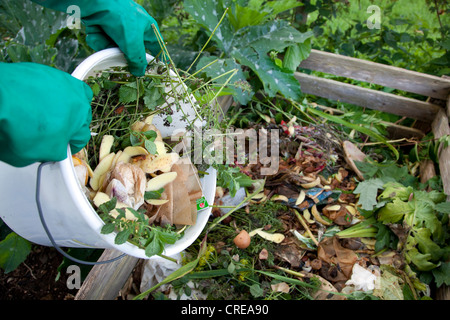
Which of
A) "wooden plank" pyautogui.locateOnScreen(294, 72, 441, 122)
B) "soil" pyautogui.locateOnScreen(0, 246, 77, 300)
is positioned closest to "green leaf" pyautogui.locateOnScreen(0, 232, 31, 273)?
"soil" pyautogui.locateOnScreen(0, 246, 77, 300)

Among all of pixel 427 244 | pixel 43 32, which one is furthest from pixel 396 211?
pixel 43 32

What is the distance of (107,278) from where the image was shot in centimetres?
137

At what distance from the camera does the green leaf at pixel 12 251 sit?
1316mm

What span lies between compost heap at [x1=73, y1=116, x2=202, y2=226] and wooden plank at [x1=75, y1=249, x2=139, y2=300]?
0.91 ft

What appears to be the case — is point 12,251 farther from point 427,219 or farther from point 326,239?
point 427,219

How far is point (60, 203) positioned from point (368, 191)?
143cm

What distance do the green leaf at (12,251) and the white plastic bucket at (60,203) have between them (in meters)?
0.24

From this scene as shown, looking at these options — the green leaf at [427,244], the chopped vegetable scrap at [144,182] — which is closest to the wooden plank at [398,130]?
the green leaf at [427,244]

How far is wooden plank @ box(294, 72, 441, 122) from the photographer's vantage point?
2258 millimetres

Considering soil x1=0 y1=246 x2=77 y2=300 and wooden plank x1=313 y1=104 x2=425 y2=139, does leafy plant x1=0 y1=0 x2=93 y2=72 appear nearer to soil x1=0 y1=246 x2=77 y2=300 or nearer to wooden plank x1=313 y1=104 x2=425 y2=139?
soil x1=0 y1=246 x2=77 y2=300

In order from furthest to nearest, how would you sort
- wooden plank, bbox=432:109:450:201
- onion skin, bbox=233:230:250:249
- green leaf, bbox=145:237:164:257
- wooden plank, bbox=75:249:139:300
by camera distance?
1. wooden plank, bbox=432:109:450:201
2. onion skin, bbox=233:230:250:249
3. wooden plank, bbox=75:249:139:300
4. green leaf, bbox=145:237:164:257

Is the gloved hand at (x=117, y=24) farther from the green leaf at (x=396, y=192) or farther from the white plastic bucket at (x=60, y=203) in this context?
the green leaf at (x=396, y=192)

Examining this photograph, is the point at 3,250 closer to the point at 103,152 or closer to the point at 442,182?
the point at 103,152

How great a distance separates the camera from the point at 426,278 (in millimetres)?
1659
